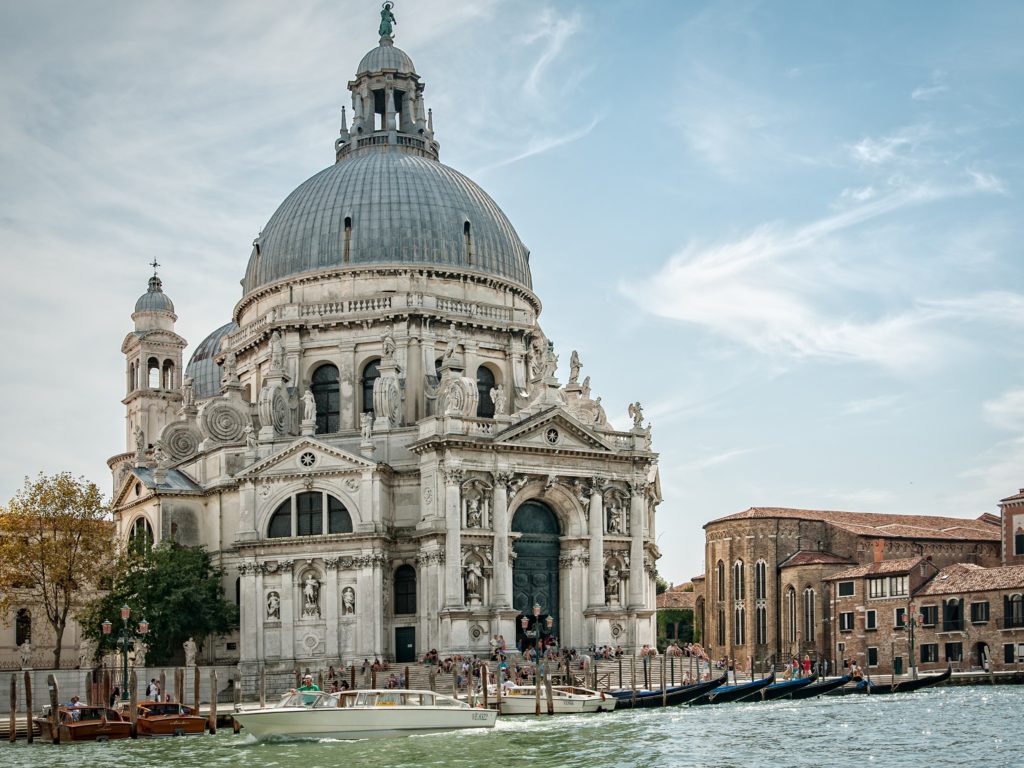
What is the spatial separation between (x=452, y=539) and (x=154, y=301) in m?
34.5

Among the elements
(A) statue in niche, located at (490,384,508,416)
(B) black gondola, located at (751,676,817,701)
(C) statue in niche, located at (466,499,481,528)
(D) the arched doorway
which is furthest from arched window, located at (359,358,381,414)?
(B) black gondola, located at (751,676,817,701)

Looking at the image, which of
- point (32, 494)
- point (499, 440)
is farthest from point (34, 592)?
point (499, 440)

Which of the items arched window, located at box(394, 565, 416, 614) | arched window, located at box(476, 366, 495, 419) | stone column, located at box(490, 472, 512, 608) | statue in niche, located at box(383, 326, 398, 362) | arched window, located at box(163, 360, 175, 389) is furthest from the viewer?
arched window, located at box(163, 360, 175, 389)

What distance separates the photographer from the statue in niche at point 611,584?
190 ft

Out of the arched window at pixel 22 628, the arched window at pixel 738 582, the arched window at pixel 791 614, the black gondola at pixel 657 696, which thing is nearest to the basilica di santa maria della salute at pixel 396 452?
the black gondola at pixel 657 696

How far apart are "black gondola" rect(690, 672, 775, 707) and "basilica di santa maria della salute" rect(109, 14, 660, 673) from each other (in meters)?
6.47

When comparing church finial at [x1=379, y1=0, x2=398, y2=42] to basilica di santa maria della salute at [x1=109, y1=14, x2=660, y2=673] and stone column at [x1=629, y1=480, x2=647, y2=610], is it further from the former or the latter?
stone column at [x1=629, y1=480, x2=647, y2=610]

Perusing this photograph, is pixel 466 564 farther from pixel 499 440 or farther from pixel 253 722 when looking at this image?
pixel 253 722

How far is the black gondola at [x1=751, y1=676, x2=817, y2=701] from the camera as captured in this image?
173 feet

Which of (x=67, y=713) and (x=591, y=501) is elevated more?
(x=591, y=501)

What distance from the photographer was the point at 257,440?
191ft

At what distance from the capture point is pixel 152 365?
82.8m

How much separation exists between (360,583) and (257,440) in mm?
6946

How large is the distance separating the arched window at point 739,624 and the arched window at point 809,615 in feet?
15.5
